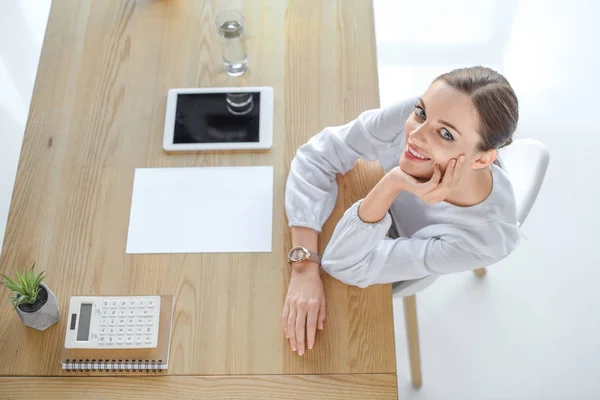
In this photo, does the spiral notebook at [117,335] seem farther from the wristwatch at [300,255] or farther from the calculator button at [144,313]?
the wristwatch at [300,255]

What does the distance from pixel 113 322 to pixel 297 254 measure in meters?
0.38

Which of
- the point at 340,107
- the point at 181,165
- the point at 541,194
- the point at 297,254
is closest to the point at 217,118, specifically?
the point at 181,165

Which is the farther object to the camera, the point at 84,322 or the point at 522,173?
the point at 522,173

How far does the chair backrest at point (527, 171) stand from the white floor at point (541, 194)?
2.27ft

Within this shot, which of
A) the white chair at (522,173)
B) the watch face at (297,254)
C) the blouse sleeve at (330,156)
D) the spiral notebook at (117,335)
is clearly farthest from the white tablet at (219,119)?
the white chair at (522,173)

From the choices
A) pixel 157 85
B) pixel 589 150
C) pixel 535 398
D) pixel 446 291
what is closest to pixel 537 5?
pixel 589 150

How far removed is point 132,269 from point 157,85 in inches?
18.0

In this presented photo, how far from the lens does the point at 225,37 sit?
1500mm

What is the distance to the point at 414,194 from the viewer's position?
4.15 ft

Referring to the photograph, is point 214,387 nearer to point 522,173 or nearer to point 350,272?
point 350,272

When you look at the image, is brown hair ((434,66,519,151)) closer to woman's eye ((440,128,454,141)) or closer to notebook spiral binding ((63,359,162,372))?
woman's eye ((440,128,454,141))

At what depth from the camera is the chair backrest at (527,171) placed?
1386 mm

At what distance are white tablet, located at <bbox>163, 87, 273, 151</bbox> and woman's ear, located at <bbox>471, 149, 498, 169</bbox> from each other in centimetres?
49

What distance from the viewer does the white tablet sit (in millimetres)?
1432
